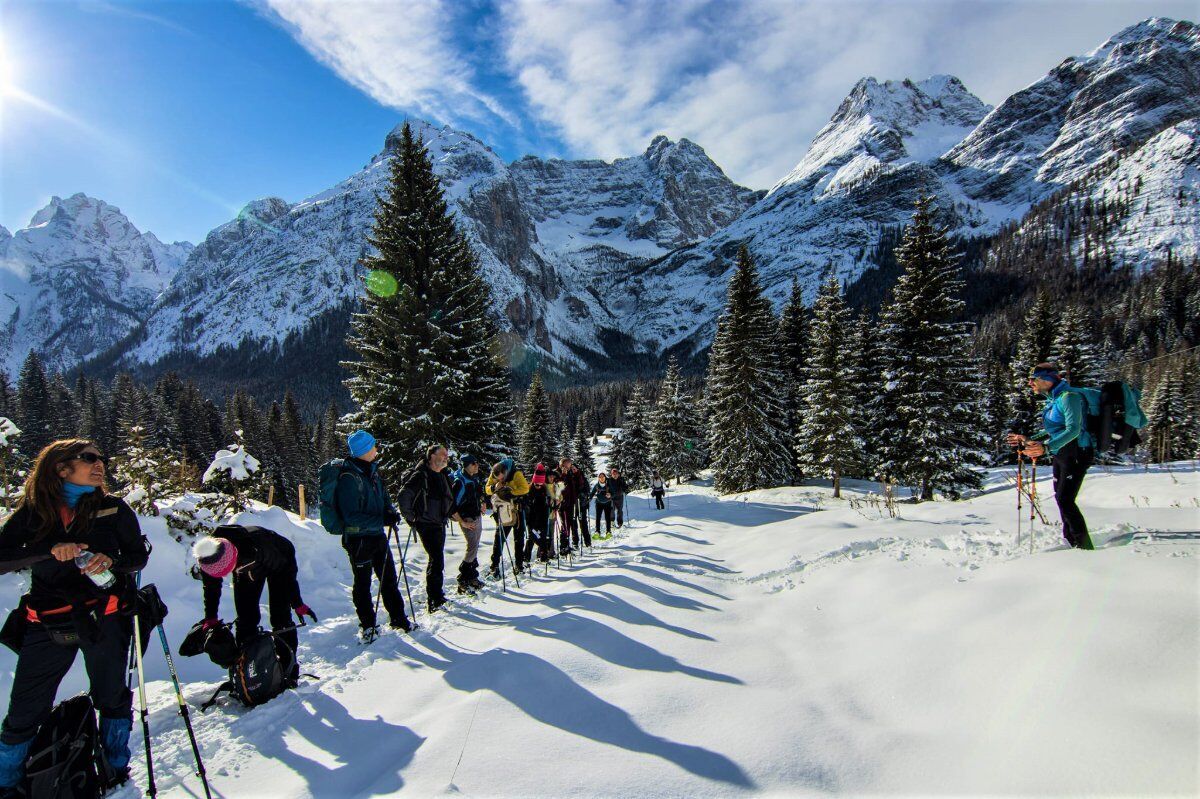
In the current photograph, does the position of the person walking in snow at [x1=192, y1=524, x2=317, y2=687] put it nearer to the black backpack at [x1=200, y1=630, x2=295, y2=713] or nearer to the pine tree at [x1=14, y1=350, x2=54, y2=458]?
the black backpack at [x1=200, y1=630, x2=295, y2=713]

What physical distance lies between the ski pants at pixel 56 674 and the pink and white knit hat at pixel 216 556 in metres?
0.66

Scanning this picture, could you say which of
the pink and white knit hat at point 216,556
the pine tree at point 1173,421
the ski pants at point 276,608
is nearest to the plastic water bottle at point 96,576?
the pink and white knit hat at point 216,556

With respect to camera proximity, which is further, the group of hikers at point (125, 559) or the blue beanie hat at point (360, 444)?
the blue beanie hat at point (360, 444)

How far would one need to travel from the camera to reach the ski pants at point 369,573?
226 inches

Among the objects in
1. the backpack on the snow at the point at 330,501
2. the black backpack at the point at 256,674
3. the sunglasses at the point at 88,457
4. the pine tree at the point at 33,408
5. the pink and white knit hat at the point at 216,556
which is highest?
the pine tree at the point at 33,408

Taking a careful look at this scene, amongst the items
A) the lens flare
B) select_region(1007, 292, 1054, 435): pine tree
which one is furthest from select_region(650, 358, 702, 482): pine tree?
the lens flare

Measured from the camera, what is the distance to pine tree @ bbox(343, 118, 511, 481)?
53.2 feet

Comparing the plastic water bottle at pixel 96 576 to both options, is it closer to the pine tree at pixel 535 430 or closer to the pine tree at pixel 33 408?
the pine tree at pixel 535 430

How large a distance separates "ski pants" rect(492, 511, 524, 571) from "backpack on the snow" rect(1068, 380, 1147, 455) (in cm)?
791

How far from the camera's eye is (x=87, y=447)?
3484 mm

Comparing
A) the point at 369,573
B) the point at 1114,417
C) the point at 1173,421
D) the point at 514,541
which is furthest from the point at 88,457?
the point at 1173,421

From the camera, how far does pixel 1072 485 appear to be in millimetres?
5082

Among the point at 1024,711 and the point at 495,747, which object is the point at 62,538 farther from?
the point at 1024,711

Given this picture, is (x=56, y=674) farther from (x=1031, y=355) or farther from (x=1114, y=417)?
(x=1031, y=355)
